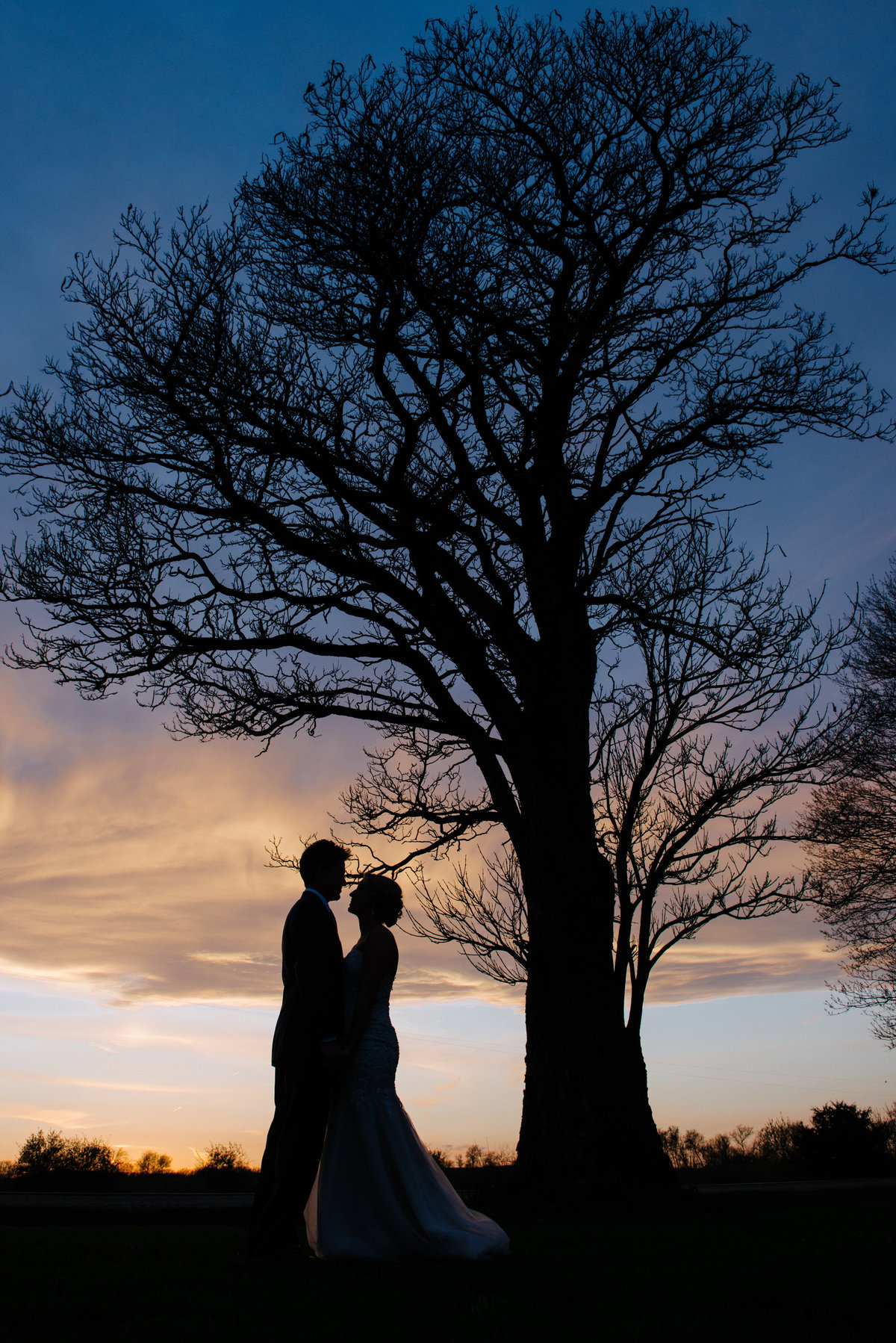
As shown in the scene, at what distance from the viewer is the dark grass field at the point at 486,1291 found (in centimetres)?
370

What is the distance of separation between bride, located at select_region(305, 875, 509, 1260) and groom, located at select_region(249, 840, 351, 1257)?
116mm

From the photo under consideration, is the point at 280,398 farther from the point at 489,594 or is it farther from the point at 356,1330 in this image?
the point at 356,1330

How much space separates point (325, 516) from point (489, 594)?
2028mm

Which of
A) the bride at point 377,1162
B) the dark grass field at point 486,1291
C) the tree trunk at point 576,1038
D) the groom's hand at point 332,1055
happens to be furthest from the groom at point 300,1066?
the tree trunk at point 576,1038

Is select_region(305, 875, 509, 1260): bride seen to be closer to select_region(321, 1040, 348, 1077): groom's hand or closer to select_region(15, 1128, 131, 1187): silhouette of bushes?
select_region(321, 1040, 348, 1077): groom's hand


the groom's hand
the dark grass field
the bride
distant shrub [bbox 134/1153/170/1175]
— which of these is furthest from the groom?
distant shrub [bbox 134/1153/170/1175]

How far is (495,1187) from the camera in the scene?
31.1 ft

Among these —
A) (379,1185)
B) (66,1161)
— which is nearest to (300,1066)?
(379,1185)

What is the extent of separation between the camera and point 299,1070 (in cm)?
567

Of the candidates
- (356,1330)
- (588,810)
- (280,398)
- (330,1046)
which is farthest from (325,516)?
(356,1330)

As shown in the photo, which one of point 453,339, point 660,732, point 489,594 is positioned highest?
point 453,339

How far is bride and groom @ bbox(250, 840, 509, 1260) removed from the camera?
548 centimetres

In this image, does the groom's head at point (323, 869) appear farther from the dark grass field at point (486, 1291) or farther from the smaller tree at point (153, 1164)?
the smaller tree at point (153, 1164)

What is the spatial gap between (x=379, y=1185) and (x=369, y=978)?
3.60 feet
